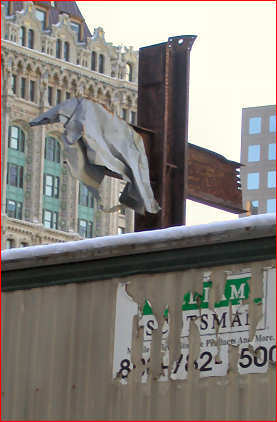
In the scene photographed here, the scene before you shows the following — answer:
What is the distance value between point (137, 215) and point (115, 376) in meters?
2.49

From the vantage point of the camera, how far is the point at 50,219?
104500 mm

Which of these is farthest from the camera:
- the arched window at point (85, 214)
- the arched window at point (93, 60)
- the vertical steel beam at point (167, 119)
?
the arched window at point (93, 60)

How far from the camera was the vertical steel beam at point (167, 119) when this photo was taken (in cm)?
1427

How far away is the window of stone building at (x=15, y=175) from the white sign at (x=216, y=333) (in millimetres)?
89940

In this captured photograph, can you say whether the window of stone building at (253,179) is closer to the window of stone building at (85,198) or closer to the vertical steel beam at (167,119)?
the window of stone building at (85,198)

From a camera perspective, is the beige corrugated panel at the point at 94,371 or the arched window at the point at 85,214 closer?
the beige corrugated panel at the point at 94,371

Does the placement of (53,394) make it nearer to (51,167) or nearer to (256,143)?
(51,167)

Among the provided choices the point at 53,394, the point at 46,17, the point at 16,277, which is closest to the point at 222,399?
the point at 53,394

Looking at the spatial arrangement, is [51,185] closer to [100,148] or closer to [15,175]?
[15,175]

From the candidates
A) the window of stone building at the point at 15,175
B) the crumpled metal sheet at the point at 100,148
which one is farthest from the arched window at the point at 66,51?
the crumpled metal sheet at the point at 100,148

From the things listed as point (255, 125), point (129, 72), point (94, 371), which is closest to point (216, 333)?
point (94, 371)

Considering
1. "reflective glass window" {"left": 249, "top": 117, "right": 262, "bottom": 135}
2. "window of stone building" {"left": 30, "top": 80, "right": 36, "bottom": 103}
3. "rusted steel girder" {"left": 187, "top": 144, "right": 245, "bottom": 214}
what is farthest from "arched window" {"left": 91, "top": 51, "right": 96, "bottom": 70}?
"rusted steel girder" {"left": 187, "top": 144, "right": 245, "bottom": 214}

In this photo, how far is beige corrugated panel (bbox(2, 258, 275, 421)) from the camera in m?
11.3

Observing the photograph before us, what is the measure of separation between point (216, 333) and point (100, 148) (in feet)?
7.68
